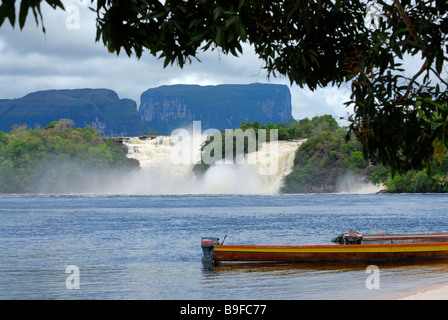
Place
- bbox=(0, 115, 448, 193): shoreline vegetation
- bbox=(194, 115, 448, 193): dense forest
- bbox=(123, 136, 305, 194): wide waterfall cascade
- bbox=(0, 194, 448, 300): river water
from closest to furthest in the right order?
bbox=(0, 194, 448, 300): river water < bbox=(194, 115, 448, 193): dense forest < bbox=(0, 115, 448, 193): shoreline vegetation < bbox=(123, 136, 305, 194): wide waterfall cascade

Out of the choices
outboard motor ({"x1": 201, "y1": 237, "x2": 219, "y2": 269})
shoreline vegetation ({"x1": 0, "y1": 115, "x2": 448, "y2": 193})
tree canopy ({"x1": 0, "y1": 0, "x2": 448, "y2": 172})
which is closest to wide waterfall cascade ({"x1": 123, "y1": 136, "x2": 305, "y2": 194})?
shoreline vegetation ({"x1": 0, "y1": 115, "x2": 448, "y2": 193})

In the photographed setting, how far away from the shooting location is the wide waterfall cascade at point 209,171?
369ft

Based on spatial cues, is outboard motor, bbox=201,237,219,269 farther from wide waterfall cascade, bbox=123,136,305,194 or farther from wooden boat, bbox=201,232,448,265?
wide waterfall cascade, bbox=123,136,305,194

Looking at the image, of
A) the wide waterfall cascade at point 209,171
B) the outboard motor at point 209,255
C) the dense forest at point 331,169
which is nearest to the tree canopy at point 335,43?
the outboard motor at point 209,255

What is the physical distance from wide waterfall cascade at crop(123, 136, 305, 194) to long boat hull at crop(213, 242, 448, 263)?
3456 inches

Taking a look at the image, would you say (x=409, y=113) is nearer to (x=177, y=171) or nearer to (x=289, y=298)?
(x=289, y=298)

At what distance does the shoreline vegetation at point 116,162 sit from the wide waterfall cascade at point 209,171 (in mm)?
2142

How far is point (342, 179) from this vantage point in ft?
369

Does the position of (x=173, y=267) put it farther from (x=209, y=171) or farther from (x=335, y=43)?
(x=209, y=171)

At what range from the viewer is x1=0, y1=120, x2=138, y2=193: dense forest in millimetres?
137750

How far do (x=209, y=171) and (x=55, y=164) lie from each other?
141 feet

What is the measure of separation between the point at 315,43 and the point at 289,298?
389 inches

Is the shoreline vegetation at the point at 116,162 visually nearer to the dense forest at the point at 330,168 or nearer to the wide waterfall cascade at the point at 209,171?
the dense forest at the point at 330,168

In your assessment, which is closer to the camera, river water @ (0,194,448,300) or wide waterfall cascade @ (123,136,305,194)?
river water @ (0,194,448,300)
